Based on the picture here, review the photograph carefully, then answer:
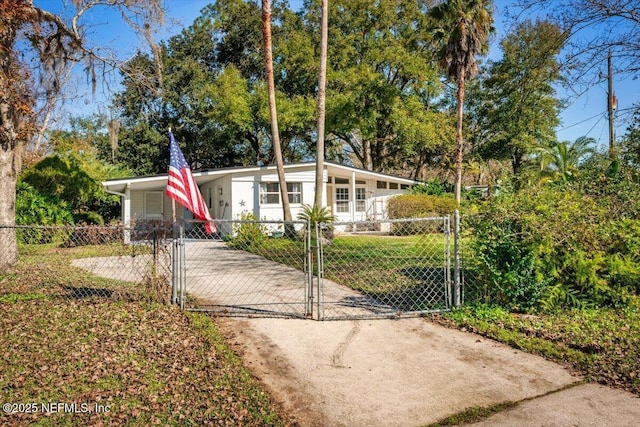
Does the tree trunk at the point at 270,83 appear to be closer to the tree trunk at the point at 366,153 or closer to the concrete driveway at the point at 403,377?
the concrete driveway at the point at 403,377

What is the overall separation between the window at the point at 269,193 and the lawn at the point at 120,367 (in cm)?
1237

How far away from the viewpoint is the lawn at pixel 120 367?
3246 mm

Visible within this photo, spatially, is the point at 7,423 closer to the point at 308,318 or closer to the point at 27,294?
the point at 308,318

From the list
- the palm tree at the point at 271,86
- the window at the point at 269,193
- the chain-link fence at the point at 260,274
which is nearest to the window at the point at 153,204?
the window at the point at 269,193

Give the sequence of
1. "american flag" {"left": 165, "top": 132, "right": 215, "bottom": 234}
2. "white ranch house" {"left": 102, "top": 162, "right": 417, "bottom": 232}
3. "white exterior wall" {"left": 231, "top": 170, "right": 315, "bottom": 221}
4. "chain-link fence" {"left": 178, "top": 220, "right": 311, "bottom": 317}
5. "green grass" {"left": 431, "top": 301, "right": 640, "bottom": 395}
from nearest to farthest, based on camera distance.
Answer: "green grass" {"left": 431, "top": 301, "right": 640, "bottom": 395}
"chain-link fence" {"left": 178, "top": 220, "right": 311, "bottom": 317}
"american flag" {"left": 165, "top": 132, "right": 215, "bottom": 234}
"white ranch house" {"left": 102, "top": 162, "right": 417, "bottom": 232}
"white exterior wall" {"left": 231, "top": 170, "right": 315, "bottom": 221}

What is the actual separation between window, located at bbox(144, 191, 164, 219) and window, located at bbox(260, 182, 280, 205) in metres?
7.50

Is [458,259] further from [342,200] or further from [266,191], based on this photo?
[342,200]

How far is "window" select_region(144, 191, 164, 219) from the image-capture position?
23.3 metres

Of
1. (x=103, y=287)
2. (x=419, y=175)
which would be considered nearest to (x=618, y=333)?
(x=103, y=287)

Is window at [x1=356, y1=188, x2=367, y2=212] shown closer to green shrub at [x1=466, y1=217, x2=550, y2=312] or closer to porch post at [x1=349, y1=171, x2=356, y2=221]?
porch post at [x1=349, y1=171, x2=356, y2=221]

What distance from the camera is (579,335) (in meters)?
4.96

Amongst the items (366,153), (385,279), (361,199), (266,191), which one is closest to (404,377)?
(385,279)

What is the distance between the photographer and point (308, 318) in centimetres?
587

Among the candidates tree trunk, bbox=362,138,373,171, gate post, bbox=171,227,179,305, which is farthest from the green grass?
tree trunk, bbox=362,138,373,171
